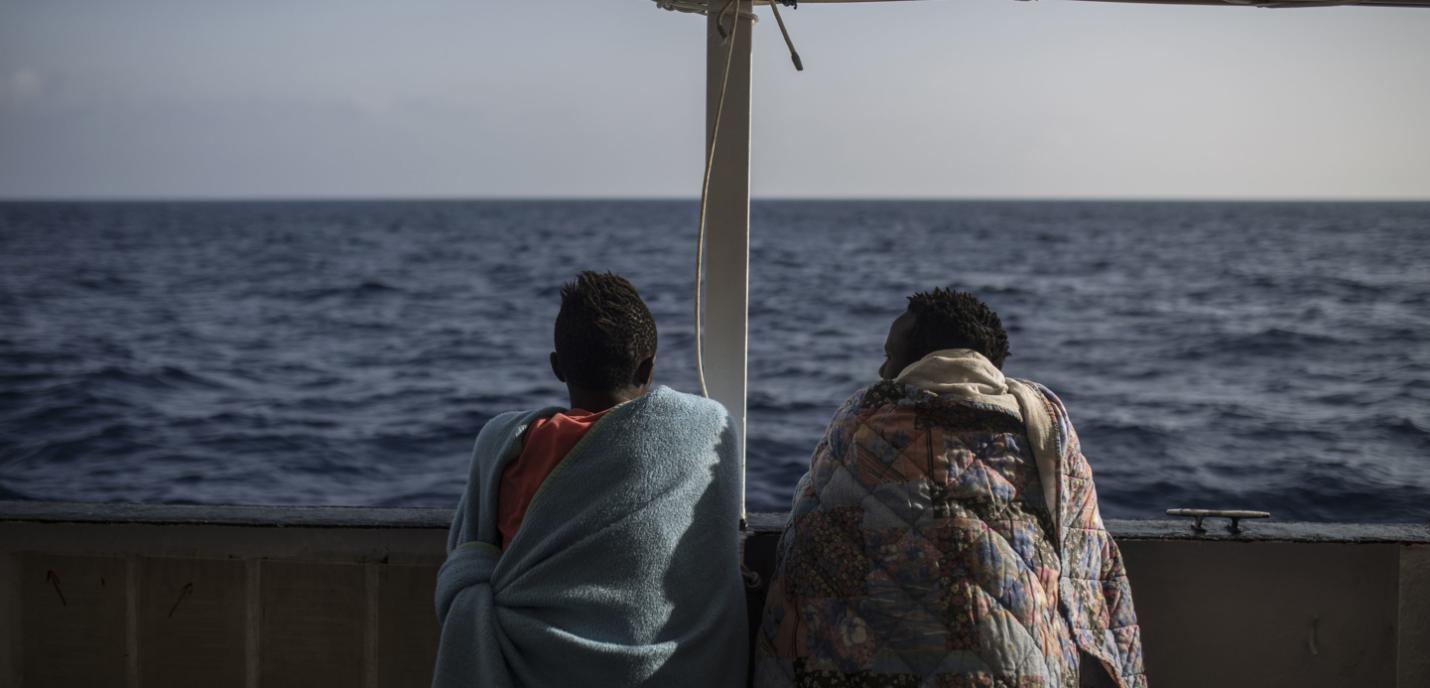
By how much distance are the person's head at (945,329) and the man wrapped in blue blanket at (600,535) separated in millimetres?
341

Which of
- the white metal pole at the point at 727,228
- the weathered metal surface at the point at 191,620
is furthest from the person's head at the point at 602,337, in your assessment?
the weathered metal surface at the point at 191,620

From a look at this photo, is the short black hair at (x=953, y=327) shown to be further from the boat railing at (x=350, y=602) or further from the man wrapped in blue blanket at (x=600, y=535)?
the boat railing at (x=350, y=602)

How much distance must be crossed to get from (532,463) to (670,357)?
15.7 m

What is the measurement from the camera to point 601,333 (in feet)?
6.40

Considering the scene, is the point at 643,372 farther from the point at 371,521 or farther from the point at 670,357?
the point at 670,357

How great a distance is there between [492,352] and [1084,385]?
30.3 ft

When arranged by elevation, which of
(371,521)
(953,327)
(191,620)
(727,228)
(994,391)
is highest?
(727,228)

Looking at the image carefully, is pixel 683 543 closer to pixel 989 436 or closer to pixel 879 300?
pixel 989 436

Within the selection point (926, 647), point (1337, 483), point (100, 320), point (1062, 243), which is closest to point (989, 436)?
point (926, 647)

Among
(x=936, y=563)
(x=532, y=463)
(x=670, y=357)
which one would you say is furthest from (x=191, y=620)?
→ (x=670, y=357)

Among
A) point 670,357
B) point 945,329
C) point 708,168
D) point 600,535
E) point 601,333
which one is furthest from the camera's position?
point 670,357

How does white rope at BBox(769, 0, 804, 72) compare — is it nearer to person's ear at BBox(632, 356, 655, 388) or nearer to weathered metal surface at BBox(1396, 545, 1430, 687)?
person's ear at BBox(632, 356, 655, 388)

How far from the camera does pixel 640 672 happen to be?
181cm

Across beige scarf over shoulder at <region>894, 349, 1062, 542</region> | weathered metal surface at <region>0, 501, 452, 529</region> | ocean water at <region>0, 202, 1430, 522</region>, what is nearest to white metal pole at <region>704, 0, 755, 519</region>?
beige scarf over shoulder at <region>894, 349, 1062, 542</region>
